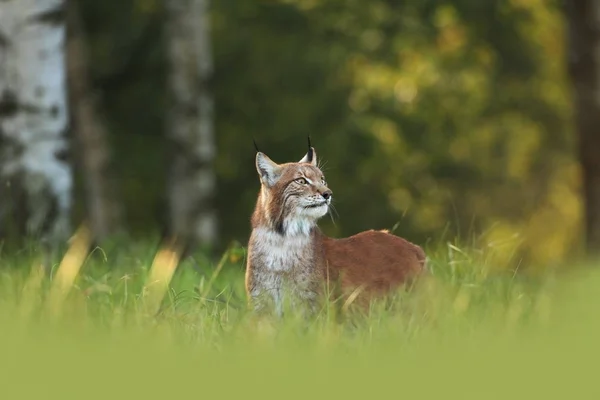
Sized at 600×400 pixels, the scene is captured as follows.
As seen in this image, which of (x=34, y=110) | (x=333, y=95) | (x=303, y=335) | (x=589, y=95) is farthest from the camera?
(x=333, y=95)

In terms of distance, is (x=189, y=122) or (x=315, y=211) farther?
(x=189, y=122)

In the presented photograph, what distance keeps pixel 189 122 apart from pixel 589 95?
5.51 meters

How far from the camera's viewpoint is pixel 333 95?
Answer: 21.5m

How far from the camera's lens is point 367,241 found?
6.66m

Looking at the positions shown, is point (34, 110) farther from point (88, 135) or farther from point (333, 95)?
point (333, 95)

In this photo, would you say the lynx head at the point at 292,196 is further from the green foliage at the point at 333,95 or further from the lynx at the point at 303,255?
the green foliage at the point at 333,95

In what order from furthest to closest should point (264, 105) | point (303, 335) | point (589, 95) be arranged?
1. point (264, 105)
2. point (589, 95)
3. point (303, 335)

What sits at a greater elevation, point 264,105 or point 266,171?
point 266,171

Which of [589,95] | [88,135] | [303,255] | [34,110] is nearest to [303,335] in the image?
[303,255]

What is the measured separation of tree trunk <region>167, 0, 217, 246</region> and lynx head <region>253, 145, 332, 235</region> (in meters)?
9.68

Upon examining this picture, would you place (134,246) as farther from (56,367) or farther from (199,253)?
(56,367)

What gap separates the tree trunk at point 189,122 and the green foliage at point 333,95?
3.43 metres

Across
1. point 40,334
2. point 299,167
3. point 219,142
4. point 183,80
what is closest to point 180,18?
point 183,80

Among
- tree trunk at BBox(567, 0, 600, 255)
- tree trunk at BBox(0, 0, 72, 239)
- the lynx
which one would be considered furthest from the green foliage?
the lynx
